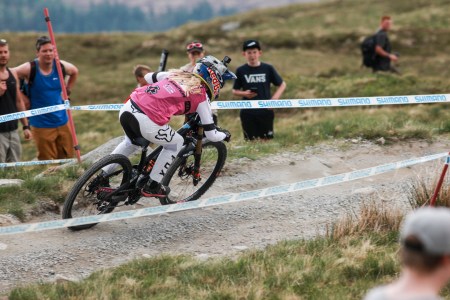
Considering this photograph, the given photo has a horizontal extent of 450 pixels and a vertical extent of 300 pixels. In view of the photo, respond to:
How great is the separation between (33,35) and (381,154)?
44.2 meters

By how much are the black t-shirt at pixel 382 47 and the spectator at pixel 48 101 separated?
1136 cm

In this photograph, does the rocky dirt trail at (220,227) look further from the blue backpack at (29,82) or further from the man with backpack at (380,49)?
the man with backpack at (380,49)

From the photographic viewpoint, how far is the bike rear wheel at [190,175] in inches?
325

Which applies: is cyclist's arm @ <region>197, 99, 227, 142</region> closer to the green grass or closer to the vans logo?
the green grass

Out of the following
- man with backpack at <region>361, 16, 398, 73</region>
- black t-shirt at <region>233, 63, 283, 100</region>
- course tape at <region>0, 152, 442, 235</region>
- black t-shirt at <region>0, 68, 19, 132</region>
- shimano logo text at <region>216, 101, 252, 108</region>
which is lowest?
man with backpack at <region>361, 16, 398, 73</region>

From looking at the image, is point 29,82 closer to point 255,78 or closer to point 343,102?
point 255,78

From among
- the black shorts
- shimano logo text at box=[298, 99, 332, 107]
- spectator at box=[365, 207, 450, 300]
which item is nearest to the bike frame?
shimano logo text at box=[298, 99, 332, 107]

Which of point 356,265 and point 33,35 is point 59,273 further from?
point 33,35

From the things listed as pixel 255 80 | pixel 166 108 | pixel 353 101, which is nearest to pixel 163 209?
pixel 166 108

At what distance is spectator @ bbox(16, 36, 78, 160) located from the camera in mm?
10922

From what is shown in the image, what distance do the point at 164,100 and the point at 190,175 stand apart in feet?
4.71

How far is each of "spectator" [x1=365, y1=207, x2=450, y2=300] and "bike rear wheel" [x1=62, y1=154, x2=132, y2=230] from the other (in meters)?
4.89

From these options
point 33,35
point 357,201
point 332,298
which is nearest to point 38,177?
point 357,201

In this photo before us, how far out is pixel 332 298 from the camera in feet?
18.4
